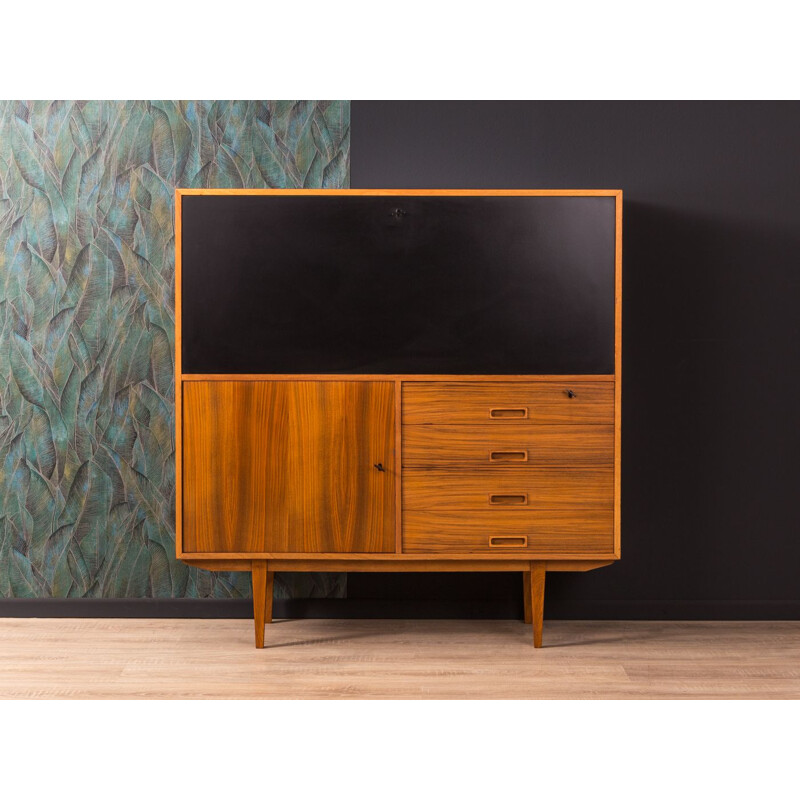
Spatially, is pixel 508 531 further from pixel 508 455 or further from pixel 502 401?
pixel 502 401

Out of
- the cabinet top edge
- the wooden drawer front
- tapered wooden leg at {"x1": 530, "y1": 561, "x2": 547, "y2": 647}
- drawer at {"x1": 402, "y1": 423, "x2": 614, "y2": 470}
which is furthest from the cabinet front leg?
the cabinet top edge

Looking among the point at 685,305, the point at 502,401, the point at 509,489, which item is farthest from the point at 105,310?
the point at 685,305

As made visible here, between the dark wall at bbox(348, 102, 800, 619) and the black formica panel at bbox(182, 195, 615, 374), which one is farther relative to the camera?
the dark wall at bbox(348, 102, 800, 619)

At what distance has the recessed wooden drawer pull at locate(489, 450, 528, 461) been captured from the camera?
→ 271cm

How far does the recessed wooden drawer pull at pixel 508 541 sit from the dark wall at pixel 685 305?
50 centimetres

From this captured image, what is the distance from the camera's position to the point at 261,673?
8.60 feet

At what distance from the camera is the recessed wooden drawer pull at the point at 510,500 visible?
107 inches

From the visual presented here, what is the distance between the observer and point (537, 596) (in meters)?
2.80

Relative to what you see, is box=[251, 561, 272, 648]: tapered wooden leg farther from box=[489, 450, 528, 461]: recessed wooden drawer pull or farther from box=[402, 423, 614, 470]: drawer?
box=[489, 450, 528, 461]: recessed wooden drawer pull

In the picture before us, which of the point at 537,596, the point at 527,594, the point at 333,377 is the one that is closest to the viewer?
the point at 333,377

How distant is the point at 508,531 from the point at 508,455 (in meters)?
0.26

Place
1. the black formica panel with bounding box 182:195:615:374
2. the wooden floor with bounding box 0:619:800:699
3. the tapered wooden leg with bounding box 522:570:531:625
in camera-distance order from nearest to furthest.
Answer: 1. the wooden floor with bounding box 0:619:800:699
2. the black formica panel with bounding box 182:195:615:374
3. the tapered wooden leg with bounding box 522:570:531:625

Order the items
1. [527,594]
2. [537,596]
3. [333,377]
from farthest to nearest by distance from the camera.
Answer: [527,594] → [537,596] → [333,377]

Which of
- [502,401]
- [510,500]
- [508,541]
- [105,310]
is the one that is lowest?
[508,541]
